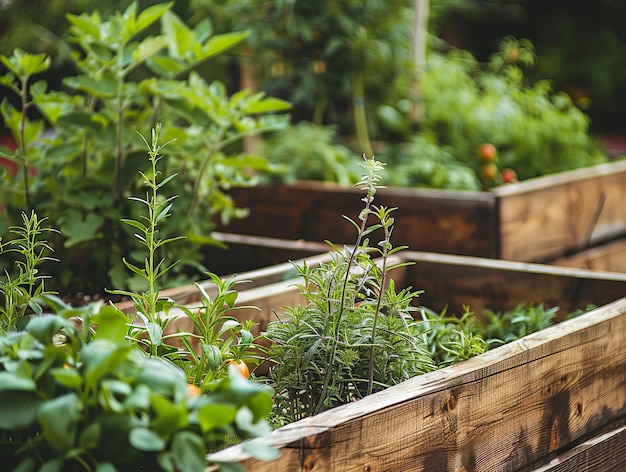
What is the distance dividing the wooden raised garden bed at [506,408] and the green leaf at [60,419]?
0.51 ft

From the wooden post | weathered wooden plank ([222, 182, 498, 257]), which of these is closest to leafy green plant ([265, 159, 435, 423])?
weathered wooden plank ([222, 182, 498, 257])

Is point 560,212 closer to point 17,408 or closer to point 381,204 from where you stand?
point 381,204

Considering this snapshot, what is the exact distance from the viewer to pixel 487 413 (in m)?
1.14

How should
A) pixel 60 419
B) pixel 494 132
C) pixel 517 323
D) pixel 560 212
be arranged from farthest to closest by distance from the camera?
pixel 494 132 < pixel 560 212 < pixel 517 323 < pixel 60 419

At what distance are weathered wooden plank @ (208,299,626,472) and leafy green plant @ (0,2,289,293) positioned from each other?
0.74 meters

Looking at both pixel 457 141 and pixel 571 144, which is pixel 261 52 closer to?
pixel 457 141

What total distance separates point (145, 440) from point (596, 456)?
34.1 inches

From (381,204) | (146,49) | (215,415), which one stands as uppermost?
(146,49)

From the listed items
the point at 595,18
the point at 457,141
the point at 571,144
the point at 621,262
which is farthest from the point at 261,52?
the point at 595,18

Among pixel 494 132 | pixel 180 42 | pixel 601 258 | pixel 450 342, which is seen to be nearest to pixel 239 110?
pixel 180 42

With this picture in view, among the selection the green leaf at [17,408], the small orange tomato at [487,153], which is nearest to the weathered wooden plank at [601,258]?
the small orange tomato at [487,153]

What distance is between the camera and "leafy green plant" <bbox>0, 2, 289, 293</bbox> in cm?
Answer: 173

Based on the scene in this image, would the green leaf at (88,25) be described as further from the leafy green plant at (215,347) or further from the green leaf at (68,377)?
the green leaf at (68,377)

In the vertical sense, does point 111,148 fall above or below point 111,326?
below
